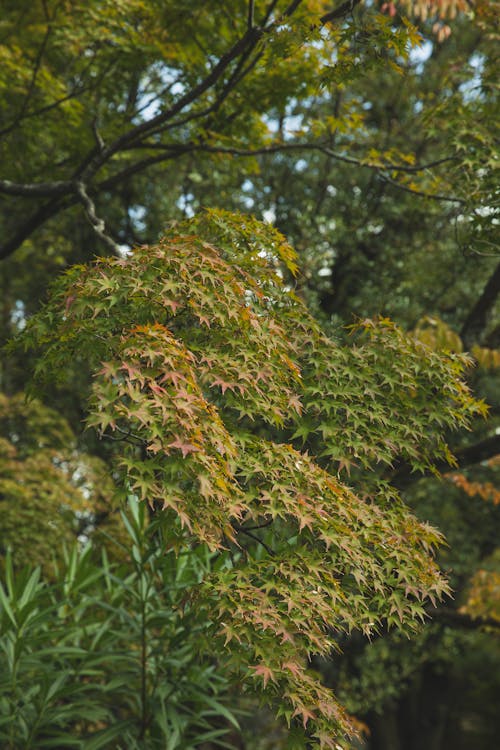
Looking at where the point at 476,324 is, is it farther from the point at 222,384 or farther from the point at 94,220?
the point at 222,384

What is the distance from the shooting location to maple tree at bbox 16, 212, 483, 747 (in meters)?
2.54

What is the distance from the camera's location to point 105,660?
4840mm

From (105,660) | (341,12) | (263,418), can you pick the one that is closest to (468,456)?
(263,418)

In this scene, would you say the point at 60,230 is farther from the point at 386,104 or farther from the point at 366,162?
the point at 366,162

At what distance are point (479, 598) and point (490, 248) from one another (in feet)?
10.7

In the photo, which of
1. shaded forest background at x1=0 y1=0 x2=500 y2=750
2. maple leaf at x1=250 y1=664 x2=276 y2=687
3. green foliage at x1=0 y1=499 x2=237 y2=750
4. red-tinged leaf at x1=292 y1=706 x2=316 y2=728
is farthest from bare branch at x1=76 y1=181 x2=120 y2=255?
red-tinged leaf at x1=292 y1=706 x2=316 y2=728

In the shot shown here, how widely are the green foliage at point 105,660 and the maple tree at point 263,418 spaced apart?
1.30 m

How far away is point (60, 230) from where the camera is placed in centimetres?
922

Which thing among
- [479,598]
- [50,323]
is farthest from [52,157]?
[479,598]

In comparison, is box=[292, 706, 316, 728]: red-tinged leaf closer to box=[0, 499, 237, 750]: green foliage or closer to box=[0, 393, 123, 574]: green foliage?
box=[0, 499, 237, 750]: green foliage

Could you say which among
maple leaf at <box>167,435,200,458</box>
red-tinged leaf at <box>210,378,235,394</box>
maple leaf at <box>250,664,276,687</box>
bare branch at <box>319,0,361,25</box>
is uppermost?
bare branch at <box>319,0,361,25</box>

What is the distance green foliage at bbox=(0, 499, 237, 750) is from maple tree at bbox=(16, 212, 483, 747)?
4.27 ft

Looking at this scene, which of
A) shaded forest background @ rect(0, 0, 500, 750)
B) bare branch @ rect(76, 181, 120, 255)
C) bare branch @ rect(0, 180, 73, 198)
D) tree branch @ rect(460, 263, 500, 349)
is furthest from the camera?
tree branch @ rect(460, 263, 500, 349)

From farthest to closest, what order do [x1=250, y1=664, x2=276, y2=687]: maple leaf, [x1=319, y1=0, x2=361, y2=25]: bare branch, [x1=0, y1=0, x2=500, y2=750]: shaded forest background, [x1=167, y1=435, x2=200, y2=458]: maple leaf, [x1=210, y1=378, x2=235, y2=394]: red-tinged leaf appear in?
[x1=0, y1=0, x2=500, y2=750]: shaded forest background, [x1=319, y1=0, x2=361, y2=25]: bare branch, [x1=210, y1=378, x2=235, y2=394]: red-tinged leaf, [x1=250, y1=664, x2=276, y2=687]: maple leaf, [x1=167, y1=435, x2=200, y2=458]: maple leaf
